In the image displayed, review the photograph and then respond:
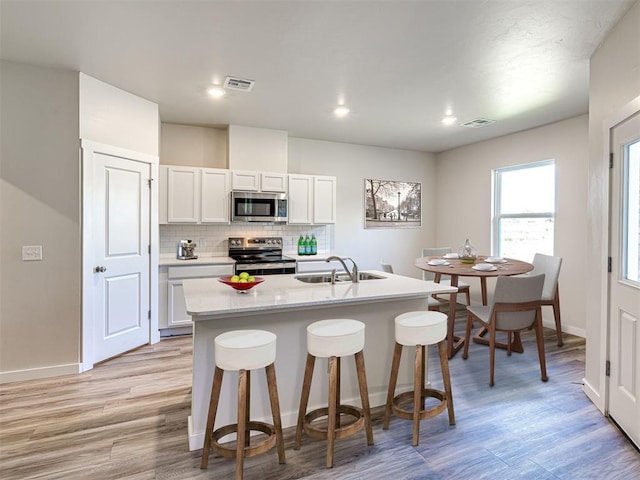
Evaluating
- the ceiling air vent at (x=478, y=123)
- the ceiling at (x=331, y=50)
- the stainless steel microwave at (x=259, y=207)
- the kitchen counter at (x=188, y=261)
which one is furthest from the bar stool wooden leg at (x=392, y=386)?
the ceiling air vent at (x=478, y=123)

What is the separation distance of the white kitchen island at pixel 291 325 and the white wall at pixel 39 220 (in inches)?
58.8

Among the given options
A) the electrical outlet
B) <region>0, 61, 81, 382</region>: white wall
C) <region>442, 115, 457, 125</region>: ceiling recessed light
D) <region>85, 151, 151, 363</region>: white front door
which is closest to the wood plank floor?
<region>0, 61, 81, 382</region>: white wall

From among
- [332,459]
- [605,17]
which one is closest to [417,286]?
[332,459]

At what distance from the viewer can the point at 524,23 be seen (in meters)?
2.36

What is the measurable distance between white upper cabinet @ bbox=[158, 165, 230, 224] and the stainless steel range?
1.58 feet

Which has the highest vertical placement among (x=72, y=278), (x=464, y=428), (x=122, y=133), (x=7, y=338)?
(x=122, y=133)

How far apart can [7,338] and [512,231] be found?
19.6ft

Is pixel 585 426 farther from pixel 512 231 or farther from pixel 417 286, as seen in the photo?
pixel 512 231

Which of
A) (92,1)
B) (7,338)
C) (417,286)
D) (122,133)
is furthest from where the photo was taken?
(122,133)

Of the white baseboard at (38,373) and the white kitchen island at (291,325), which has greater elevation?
the white kitchen island at (291,325)

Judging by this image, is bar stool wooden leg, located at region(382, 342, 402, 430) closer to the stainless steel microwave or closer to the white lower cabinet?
the white lower cabinet

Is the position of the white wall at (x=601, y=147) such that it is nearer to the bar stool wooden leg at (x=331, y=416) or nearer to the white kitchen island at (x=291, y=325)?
the white kitchen island at (x=291, y=325)

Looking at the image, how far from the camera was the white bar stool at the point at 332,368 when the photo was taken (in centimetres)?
199

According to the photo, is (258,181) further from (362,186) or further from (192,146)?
(362,186)
